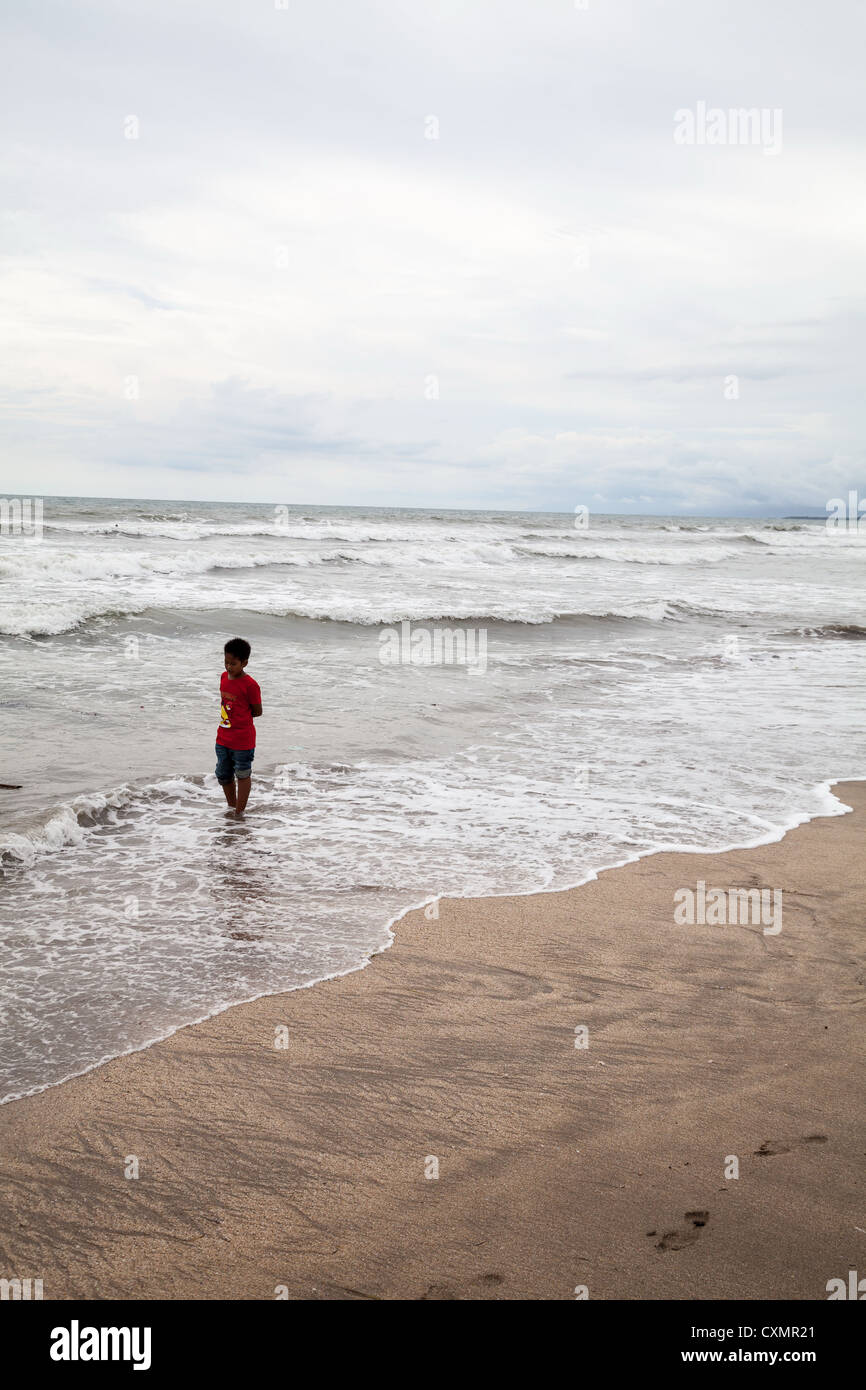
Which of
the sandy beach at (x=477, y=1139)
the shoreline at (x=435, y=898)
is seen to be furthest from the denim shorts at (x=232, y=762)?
the sandy beach at (x=477, y=1139)

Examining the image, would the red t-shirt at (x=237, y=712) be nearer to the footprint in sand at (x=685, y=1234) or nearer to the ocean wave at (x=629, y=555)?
the footprint in sand at (x=685, y=1234)

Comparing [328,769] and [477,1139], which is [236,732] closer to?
[328,769]

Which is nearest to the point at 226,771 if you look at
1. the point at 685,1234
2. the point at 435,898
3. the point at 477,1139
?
the point at 435,898

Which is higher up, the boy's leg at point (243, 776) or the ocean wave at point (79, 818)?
the boy's leg at point (243, 776)

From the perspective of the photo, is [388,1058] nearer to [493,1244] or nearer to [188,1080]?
[188,1080]

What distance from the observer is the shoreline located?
3.49 metres

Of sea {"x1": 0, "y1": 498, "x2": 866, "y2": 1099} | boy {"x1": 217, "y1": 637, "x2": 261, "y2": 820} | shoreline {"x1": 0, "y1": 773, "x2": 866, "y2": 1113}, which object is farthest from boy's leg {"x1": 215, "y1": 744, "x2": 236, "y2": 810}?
shoreline {"x1": 0, "y1": 773, "x2": 866, "y2": 1113}

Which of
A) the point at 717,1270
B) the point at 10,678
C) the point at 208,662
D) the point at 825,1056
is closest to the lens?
the point at 717,1270

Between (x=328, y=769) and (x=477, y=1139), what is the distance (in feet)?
16.8

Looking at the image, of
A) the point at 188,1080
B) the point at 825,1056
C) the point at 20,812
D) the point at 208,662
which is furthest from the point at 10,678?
the point at 825,1056

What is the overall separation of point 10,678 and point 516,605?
12.6 metres

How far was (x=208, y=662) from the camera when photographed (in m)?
13.3

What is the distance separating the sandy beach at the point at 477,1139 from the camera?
8.37ft

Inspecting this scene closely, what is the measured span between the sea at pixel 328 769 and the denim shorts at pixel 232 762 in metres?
0.28
